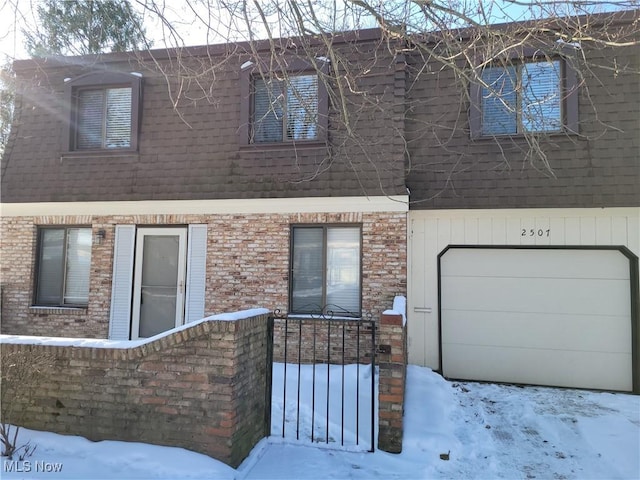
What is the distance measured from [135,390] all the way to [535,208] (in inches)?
256

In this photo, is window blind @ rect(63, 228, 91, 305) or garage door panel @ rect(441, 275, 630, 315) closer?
garage door panel @ rect(441, 275, 630, 315)

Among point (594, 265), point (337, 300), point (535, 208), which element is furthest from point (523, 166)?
point (337, 300)

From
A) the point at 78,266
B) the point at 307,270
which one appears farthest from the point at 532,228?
the point at 78,266

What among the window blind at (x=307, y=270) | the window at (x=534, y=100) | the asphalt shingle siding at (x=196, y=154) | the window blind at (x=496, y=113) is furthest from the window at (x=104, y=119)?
the window blind at (x=496, y=113)

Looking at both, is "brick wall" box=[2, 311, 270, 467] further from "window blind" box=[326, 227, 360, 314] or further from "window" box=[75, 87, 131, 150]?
"window" box=[75, 87, 131, 150]

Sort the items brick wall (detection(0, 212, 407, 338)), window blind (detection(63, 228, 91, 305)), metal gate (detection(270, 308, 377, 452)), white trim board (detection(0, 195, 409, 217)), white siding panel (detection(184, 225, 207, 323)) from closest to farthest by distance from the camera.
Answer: metal gate (detection(270, 308, 377, 452)), brick wall (detection(0, 212, 407, 338)), white trim board (detection(0, 195, 409, 217)), white siding panel (detection(184, 225, 207, 323)), window blind (detection(63, 228, 91, 305))

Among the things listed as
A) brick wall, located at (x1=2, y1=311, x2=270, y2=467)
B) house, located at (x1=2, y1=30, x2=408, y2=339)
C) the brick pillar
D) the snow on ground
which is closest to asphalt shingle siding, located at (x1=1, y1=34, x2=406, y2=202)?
house, located at (x1=2, y1=30, x2=408, y2=339)

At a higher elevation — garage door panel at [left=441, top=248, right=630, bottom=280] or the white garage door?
garage door panel at [left=441, top=248, right=630, bottom=280]

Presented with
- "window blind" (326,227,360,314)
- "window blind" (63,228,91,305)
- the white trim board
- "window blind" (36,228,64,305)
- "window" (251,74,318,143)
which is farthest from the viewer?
"window blind" (36,228,64,305)

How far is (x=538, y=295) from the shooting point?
744cm

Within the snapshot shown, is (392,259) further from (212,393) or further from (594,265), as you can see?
(212,393)

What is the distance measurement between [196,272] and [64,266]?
2.83 meters

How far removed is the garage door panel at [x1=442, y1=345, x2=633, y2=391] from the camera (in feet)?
23.4

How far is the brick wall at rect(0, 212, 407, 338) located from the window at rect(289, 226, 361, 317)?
0.21 m
